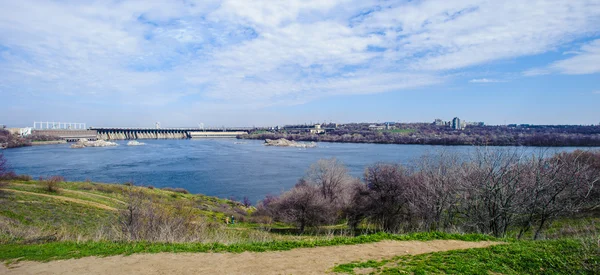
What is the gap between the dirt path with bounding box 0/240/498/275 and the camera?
6316 mm

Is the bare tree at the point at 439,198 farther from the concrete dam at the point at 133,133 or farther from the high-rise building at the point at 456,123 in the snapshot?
the high-rise building at the point at 456,123

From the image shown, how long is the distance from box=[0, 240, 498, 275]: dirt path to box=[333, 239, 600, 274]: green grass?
555mm

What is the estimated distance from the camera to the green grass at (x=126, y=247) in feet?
24.1

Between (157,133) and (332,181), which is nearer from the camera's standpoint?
(332,181)

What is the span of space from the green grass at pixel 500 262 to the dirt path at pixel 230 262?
555 mm

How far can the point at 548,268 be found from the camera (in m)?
5.88

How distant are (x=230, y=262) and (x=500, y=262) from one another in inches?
190

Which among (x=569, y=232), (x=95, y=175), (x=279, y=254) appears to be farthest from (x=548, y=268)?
(x=95, y=175)

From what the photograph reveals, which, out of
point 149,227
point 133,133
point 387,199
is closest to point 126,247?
point 149,227

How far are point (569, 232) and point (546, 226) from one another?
227 cm

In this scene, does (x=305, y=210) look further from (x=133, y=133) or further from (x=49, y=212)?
(x=133, y=133)

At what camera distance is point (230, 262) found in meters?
6.77

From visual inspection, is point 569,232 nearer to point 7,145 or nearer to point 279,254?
point 279,254

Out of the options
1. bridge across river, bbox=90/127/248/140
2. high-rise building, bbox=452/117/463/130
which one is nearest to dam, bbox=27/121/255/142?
bridge across river, bbox=90/127/248/140
